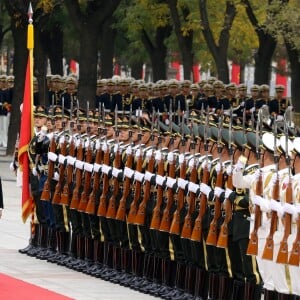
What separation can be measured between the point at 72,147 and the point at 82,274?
4.93ft

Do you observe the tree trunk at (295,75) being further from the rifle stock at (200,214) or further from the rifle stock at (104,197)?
the rifle stock at (200,214)

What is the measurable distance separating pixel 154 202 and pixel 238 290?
176 centimetres

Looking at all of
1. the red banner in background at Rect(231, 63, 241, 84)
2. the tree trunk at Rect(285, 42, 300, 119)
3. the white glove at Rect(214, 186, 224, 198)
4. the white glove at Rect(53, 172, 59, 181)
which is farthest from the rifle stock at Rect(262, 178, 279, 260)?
the red banner in background at Rect(231, 63, 241, 84)

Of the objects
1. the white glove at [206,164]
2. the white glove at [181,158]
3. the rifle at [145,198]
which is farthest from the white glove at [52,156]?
the white glove at [206,164]

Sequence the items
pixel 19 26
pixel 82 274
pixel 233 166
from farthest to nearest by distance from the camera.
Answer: pixel 19 26, pixel 82 274, pixel 233 166

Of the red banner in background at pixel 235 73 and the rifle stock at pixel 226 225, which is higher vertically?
the rifle stock at pixel 226 225

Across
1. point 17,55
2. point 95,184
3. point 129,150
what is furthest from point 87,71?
point 129,150

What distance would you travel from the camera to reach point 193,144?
1600 cm

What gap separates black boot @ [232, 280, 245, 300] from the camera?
49.5ft

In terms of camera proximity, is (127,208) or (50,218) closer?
(127,208)

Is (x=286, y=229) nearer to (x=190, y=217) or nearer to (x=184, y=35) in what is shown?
(x=190, y=217)

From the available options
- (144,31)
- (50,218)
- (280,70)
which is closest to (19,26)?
(144,31)

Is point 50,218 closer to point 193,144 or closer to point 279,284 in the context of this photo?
point 193,144

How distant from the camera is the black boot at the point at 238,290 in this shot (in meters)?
15.1
